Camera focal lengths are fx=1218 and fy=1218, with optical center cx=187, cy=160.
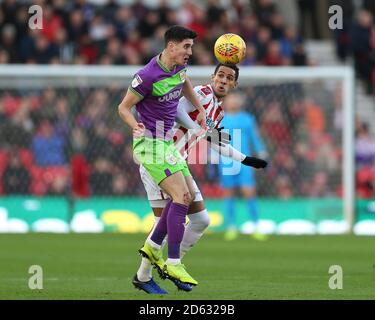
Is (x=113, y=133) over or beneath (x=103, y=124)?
beneath

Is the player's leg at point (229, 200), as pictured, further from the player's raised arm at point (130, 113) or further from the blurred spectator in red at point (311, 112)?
the player's raised arm at point (130, 113)

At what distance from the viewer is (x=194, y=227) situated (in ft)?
35.8

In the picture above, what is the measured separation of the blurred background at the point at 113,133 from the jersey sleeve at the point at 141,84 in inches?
421

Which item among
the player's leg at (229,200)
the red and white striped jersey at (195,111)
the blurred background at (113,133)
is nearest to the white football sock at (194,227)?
the red and white striped jersey at (195,111)

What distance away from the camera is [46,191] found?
20922 mm

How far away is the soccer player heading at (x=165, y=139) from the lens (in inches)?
404

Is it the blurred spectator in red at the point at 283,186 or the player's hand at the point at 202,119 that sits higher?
the player's hand at the point at 202,119

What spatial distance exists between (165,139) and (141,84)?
1.77 feet

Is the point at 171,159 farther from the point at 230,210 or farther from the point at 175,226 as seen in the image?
the point at 230,210

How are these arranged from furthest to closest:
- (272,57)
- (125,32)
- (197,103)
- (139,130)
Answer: (272,57) → (125,32) → (197,103) → (139,130)

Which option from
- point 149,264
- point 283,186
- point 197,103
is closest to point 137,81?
point 197,103

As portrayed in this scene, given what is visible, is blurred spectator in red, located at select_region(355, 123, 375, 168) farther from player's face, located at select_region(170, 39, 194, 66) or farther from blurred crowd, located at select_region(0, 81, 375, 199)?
player's face, located at select_region(170, 39, 194, 66)

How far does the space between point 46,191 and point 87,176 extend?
2.80 ft

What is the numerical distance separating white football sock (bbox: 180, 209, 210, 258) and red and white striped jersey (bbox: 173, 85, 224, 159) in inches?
21.1
